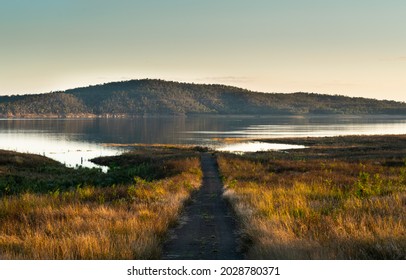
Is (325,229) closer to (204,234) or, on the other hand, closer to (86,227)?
(204,234)

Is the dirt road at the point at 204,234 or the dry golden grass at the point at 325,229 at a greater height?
the dry golden grass at the point at 325,229

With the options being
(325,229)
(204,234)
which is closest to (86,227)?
(204,234)

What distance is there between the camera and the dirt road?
1023 centimetres

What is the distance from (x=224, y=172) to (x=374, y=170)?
36.7 ft

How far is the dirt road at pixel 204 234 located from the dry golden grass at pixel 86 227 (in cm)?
40

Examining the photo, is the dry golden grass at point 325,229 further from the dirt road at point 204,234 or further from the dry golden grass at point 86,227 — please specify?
the dry golden grass at point 86,227

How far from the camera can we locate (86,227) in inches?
445

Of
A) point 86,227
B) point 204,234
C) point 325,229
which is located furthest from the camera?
point 204,234

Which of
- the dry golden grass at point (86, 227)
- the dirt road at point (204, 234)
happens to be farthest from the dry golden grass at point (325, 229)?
the dry golden grass at point (86, 227)

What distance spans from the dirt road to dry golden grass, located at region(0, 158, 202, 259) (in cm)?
40

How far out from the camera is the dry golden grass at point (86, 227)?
9.05m

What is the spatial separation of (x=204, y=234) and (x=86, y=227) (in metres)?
3.10

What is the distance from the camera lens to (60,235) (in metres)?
10.4
